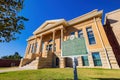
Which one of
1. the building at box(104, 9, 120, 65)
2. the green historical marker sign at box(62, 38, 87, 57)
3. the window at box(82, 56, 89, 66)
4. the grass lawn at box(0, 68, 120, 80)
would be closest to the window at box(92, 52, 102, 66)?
the window at box(82, 56, 89, 66)

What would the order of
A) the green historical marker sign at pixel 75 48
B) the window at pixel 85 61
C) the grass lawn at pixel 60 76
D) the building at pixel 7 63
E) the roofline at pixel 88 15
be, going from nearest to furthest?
the green historical marker sign at pixel 75 48 < the grass lawn at pixel 60 76 < the window at pixel 85 61 < the roofline at pixel 88 15 < the building at pixel 7 63

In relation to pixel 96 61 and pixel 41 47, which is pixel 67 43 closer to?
pixel 96 61

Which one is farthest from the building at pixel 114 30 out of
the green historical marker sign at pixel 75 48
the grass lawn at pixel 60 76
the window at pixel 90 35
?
the green historical marker sign at pixel 75 48

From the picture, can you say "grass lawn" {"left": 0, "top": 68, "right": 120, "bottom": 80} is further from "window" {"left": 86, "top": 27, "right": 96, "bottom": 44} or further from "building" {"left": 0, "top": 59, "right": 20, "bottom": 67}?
"building" {"left": 0, "top": 59, "right": 20, "bottom": 67}

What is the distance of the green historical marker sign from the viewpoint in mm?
4232

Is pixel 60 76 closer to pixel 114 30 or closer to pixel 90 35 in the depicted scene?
pixel 90 35

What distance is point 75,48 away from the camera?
14.8 ft

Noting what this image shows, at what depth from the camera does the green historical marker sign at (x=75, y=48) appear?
13.9ft

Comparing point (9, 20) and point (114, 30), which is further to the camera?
point (114, 30)

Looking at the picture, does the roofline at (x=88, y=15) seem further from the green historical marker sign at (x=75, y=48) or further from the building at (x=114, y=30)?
the green historical marker sign at (x=75, y=48)

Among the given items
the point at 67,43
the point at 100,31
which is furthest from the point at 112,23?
the point at 67,43

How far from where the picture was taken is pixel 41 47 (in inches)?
864

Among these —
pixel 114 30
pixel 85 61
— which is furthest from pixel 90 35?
pixel 85 61

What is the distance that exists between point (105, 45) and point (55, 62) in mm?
8939
